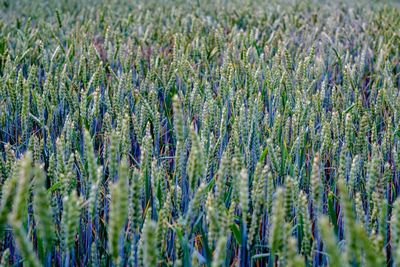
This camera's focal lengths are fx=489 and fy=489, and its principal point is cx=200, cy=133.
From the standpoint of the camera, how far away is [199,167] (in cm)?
90

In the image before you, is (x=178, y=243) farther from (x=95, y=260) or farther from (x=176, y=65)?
(x=176, y=65)

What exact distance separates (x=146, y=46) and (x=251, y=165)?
5.38 ft

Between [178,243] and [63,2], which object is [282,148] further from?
[63,2]

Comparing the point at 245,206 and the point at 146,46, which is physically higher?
the point at 146,46

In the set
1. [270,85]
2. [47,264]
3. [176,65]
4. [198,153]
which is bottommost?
[47,264]

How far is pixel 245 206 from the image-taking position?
2.71 ft

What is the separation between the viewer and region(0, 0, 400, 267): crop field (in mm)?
818

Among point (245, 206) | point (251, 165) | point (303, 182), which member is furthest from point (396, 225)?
point (251, 165)

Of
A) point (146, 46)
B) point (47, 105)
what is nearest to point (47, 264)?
point (47, 105)

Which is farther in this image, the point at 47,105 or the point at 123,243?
the point at 47,105

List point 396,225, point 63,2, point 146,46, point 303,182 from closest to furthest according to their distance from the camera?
point 396,225 → point 303,182 → point 146,46 → point 63,2

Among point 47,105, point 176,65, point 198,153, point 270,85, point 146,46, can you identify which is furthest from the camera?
point 146,46

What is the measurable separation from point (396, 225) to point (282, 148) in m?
0.58

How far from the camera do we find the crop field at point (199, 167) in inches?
32.2
